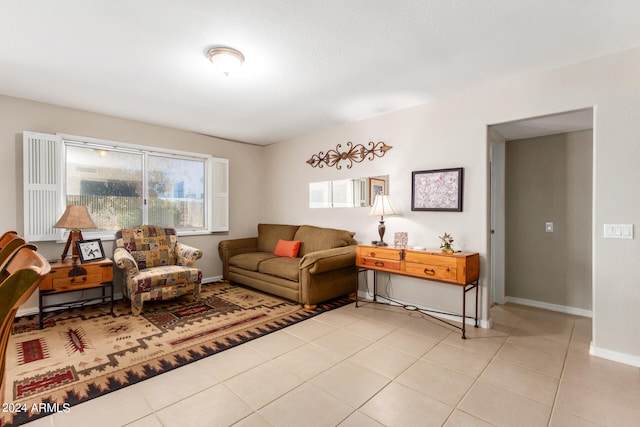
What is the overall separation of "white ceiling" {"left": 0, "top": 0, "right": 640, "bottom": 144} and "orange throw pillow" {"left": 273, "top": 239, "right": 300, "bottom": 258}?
82.1 inches

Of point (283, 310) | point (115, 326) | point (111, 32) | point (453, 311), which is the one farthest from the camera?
point (283, 310)

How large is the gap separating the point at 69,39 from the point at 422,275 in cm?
368

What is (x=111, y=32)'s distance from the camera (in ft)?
7.14

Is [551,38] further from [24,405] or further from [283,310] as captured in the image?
[24,405]

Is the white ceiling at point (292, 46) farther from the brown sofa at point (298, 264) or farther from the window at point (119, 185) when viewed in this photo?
the brown sofa at point (298, 264)

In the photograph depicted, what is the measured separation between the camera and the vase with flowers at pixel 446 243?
309cm

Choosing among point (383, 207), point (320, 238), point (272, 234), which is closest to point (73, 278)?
point (272, 234)

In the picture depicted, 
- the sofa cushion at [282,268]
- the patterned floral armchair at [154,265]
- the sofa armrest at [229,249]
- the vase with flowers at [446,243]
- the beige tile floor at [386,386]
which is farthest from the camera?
the sofa armrest at [229,249]

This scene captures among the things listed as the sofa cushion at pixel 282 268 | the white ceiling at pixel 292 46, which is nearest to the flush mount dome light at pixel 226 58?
the white ceiling at pixel 292 46

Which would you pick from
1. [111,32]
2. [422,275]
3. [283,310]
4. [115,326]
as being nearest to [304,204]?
[283,310]

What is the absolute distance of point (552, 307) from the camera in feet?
12.3

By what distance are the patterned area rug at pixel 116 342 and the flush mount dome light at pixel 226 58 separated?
96.0 inches

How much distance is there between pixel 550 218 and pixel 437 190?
5.46 ft

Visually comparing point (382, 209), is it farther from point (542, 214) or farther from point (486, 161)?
point (542, 214)
